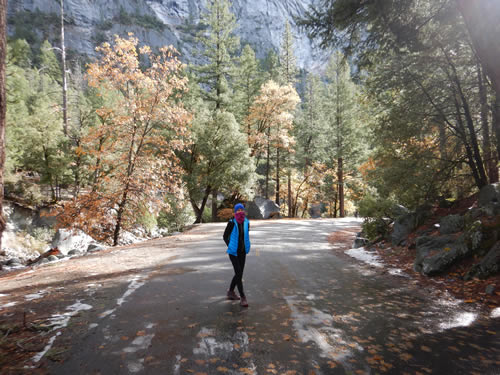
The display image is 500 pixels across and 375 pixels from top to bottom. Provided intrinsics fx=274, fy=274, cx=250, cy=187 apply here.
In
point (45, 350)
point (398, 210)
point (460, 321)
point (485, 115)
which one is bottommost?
point (460, 321)

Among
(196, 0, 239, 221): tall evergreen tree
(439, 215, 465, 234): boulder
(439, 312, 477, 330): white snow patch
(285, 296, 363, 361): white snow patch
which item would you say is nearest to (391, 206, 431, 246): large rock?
(439, 215, 465, 234): boulder

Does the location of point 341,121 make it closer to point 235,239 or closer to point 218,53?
point 218,53

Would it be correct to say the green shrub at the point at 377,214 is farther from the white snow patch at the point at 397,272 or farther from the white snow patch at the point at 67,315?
the white snow patch at the point at 67,315

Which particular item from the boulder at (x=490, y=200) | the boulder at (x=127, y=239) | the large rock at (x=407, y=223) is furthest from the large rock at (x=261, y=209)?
the boulder at (x=490, y=200)

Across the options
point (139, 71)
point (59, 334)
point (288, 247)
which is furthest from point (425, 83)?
point (59, 334)

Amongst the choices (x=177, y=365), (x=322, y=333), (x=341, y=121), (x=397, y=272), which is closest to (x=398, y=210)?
(x=397, y=272)

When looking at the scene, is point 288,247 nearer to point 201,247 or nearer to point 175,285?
point 201,247

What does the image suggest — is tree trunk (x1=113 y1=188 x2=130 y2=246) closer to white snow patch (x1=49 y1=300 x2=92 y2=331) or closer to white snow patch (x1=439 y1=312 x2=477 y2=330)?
white snow patch (x1=49 y1=300 x2=92 y2=331)

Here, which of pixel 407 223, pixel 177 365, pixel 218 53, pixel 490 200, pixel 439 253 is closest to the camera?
pixel 177 365

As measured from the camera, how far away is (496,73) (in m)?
5.33

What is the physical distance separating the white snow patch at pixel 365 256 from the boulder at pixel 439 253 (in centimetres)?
118

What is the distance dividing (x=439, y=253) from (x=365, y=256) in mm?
2548

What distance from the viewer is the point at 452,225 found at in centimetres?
790

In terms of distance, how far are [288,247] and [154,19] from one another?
131140 millimetres
